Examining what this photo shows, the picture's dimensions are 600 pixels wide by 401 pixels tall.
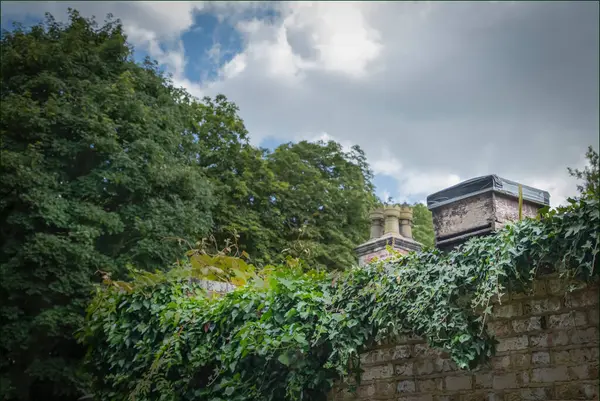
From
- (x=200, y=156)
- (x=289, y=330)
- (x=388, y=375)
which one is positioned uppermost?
(x=200, y=156)

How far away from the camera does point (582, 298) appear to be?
384cm

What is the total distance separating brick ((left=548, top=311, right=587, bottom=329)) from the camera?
382 centimetres

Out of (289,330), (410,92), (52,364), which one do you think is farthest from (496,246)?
(52,364)

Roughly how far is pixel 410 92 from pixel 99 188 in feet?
22.0

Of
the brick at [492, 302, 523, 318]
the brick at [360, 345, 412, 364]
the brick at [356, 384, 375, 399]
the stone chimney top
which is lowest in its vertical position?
the brick at [356, 384, 375, 399]

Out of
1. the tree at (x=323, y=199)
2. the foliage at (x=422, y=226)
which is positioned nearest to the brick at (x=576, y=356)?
the tree at (x=323, y=199)

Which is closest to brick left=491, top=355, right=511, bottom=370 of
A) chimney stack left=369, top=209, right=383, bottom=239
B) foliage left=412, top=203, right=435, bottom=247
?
chimney stack left=369, top=209, right=383, bottom=239

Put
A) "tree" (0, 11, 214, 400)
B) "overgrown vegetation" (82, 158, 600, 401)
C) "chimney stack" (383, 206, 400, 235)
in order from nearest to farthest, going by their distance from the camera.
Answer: "overgrown vegetation" (82, 158, 600, 401)
"chimney stack" (383, 206, 400, 235)
"tree" (0, 11, 214, 400)

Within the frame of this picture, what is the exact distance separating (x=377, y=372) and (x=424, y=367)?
1.64ft

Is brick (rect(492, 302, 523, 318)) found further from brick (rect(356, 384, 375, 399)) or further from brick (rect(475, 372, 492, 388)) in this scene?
brick (rect(356, 384, 375, 399))

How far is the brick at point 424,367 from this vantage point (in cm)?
471

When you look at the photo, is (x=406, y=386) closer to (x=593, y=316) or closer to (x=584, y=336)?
(x=584, y=336)

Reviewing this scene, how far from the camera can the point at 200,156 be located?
16.9m

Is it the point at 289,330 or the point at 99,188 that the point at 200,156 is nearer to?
the point at 99,188
